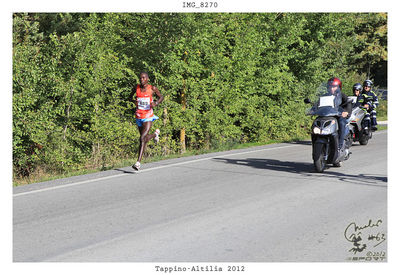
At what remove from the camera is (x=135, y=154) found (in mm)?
14242

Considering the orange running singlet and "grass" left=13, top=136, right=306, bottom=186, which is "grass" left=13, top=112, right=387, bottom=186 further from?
the orange running singlet

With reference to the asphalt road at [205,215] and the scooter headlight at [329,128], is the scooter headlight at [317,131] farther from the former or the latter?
the asphalt road at [205,215]

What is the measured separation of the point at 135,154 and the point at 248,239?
864 cm

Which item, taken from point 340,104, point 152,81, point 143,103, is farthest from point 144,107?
point 152,81

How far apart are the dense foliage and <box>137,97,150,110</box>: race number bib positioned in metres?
2.93

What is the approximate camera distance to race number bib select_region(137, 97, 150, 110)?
10.6 meters

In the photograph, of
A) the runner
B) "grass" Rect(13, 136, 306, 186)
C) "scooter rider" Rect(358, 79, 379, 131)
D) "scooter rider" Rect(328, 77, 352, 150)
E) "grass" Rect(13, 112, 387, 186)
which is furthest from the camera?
"scooter rider" Rect(358, 79, 379, 131)

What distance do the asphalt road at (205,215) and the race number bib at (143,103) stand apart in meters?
1.27

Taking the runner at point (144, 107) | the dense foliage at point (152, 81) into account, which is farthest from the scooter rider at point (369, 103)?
the runner at point (144, 107)

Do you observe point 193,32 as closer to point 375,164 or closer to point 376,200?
point 375,164

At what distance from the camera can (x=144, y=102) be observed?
34.9ft

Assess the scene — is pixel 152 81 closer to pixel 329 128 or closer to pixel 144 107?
pixel 144 107
